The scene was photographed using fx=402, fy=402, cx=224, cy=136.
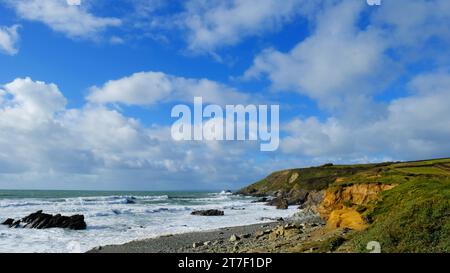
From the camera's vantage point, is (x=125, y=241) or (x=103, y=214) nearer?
(x=125, y=241)

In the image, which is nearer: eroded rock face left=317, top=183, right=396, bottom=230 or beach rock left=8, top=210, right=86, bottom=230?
eroded rock face left=317, top=183, right=396, bottom=230

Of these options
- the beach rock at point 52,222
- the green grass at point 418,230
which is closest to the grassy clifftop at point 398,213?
the green grass at point 418,230

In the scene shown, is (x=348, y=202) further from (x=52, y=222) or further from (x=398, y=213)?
(x=52, y=222)

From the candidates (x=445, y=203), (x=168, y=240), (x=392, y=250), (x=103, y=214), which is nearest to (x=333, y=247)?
(x=392, y=250)

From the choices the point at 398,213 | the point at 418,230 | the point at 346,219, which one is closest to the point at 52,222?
the point at 346,219

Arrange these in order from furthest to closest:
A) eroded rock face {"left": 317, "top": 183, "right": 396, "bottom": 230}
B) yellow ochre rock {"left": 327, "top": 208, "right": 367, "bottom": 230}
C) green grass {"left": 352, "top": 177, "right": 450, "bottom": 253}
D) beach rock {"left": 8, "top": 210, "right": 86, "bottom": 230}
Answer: beach rock {"left": 8, "top": 210, "right": 86, "bottom": 230} < eroded rock face {"left": 317, "top": 183, "right": 396, "bottom": 230} < yellow ochre rock {"left": 327, "top": 208, "right": 367, "bottom": 230} < green grass {"left": 352, "top": 177, "right": 450, "bottom": 253}

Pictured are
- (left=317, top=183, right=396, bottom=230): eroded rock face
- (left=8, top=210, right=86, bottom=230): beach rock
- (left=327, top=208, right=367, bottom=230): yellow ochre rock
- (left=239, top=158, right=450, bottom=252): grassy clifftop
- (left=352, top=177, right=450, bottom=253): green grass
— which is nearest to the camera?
(left=352, top=177, right=450, bottom=253): green grass

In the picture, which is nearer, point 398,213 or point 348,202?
point 398,213

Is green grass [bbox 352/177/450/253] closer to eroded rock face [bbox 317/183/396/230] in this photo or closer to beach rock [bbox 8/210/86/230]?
eroded rock face [bbox 317/183/396/230]

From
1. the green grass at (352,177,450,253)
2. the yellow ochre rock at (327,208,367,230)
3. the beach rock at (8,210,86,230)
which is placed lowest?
the beach rock at (8,210,86,230)

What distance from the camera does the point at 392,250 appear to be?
12875 millimetres

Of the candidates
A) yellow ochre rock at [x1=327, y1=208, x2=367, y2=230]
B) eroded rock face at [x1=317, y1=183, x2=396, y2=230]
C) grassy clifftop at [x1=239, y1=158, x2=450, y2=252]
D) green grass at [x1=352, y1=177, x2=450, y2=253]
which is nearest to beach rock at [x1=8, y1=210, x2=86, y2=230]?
eroded rock face at [x1=317, y1=183, x2=396, y2=230]
